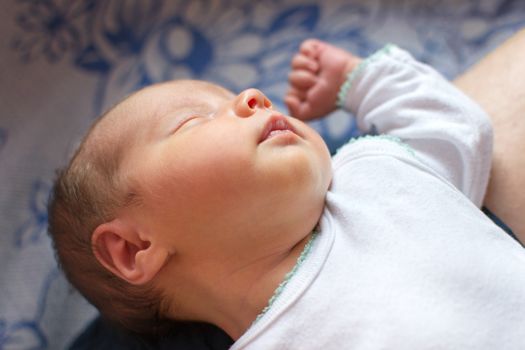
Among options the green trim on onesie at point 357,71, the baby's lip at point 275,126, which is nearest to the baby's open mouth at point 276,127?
the baby's lip at point 275,126

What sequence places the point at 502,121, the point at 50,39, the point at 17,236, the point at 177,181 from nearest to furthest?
the point at 177,181 → the point at 502,121 → the point at 17,236 → the point at 50,39

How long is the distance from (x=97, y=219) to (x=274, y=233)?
0.22 m

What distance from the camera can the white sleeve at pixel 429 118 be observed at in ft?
2.70

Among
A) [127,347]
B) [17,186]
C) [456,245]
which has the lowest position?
[127,347]

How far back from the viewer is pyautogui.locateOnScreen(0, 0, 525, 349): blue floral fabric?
3.32 ft

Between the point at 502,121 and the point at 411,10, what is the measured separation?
0.46m

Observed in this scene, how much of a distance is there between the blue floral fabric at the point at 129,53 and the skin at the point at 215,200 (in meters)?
0.32

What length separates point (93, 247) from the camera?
2.37 ft

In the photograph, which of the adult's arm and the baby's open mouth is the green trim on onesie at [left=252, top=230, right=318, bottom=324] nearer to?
the baby's open mouth

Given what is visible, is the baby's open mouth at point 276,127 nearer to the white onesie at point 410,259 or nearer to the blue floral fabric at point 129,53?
the white onesie at point 410,259

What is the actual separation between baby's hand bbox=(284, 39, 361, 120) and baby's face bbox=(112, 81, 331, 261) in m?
0.28

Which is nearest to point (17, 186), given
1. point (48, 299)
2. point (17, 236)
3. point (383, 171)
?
point (17, 236)

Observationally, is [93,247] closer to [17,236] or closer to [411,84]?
[17,236]

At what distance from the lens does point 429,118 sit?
85 centimetres
